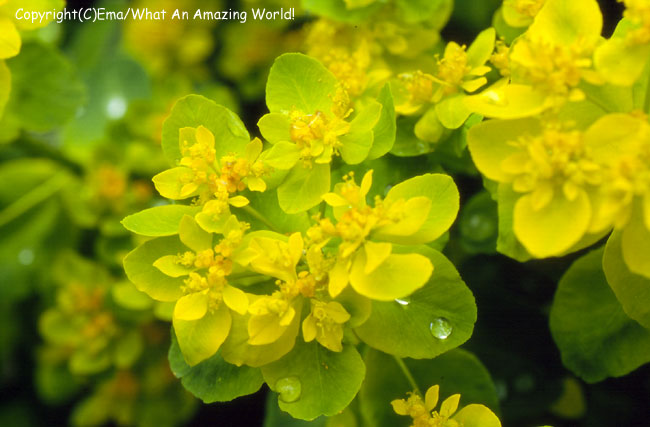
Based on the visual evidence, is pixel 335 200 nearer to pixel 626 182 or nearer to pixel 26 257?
pixel 626 182

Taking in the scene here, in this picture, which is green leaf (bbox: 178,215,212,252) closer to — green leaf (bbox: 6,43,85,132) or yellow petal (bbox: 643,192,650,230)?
yellow petal (bbox: 643,192,650,230)

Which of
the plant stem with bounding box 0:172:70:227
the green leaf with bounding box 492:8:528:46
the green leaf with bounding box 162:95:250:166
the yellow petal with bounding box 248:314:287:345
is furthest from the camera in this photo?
the plant stem with bounding box 0:172:70:227

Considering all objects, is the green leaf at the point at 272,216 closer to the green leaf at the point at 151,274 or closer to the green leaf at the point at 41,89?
the green leaf at the point at 151,274

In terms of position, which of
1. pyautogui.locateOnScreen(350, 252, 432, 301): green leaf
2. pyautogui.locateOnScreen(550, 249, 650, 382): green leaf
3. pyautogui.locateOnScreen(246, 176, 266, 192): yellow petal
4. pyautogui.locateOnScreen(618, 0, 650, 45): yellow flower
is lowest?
pyautogui.locateOnScreen(550, 249, 650, 382): green leaf

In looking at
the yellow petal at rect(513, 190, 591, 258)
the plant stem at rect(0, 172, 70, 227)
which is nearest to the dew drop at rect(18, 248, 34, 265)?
the plant stem at rect(0, 172, 70, 227)

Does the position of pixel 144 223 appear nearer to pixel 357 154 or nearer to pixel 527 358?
pixel 357 154

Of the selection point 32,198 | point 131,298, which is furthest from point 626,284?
point 32,198

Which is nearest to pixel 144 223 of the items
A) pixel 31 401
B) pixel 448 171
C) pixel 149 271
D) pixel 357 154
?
pixel 149 271
